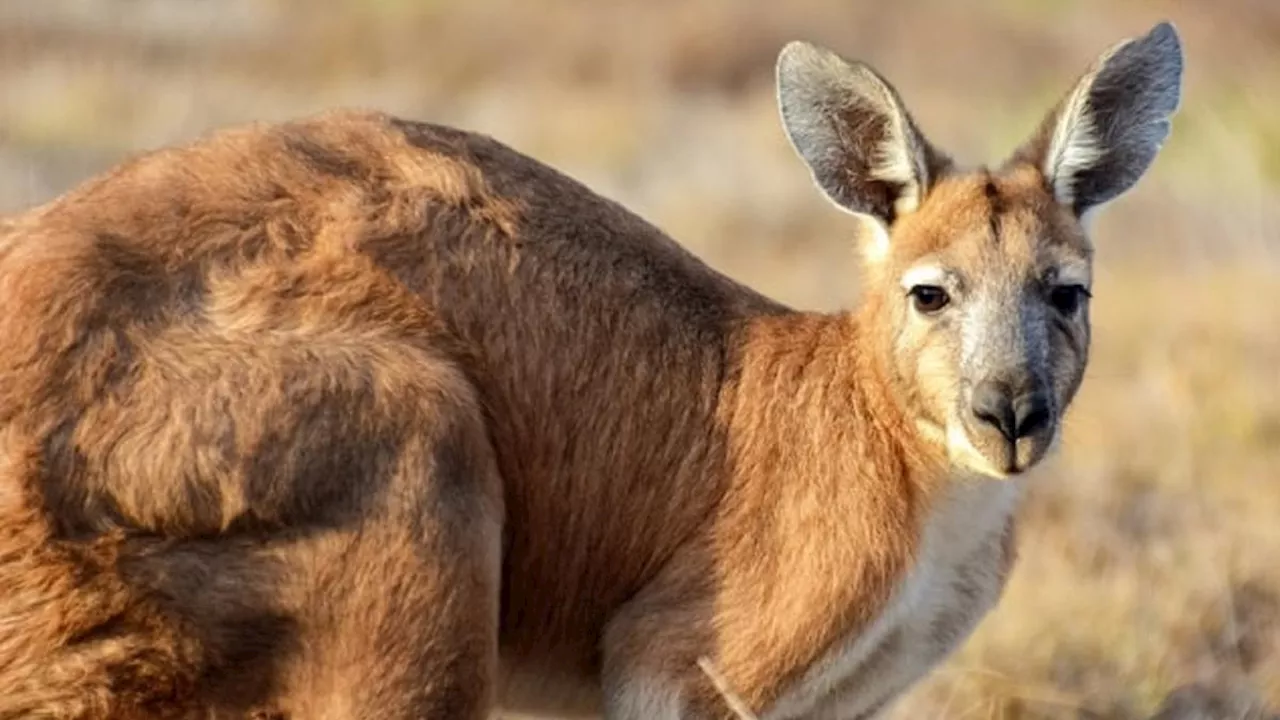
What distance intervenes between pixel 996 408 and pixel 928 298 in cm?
46

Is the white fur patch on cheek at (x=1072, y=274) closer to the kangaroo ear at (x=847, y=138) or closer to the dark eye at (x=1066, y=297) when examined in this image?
the dark eye at (x=1066, y=297)

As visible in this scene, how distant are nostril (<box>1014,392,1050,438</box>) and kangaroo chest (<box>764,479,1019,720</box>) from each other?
398 mm

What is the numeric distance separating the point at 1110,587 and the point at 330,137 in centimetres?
319

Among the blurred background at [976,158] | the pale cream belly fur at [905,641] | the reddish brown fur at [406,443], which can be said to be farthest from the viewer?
the blurred background at [976,158]

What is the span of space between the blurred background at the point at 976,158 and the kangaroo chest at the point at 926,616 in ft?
2.96

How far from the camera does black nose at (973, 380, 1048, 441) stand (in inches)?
228

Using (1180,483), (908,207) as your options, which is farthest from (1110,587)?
(908,207)

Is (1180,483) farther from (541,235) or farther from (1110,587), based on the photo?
(541,235)

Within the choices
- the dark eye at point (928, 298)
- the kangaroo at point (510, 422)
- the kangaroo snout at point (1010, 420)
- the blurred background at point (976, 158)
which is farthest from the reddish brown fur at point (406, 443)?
the blurred background at point (976, 158)

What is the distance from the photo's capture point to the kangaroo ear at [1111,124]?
253 inches

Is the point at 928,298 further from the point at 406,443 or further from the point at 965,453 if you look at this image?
the point at 406,443

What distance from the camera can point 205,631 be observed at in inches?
214

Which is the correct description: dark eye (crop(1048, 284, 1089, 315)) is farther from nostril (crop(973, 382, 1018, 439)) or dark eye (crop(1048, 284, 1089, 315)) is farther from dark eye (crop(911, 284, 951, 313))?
nostril (crop(973, 382, 1018, 439))

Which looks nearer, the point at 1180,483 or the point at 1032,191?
the point at 1032,191
